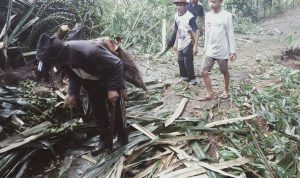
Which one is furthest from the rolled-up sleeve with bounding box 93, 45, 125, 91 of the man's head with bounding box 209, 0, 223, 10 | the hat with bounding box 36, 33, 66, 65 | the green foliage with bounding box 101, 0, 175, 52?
the green foliage with bounding box 101, 0, 175, 52

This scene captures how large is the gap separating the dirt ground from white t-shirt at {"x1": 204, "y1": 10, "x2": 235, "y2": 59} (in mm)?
792

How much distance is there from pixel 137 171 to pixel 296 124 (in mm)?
2237

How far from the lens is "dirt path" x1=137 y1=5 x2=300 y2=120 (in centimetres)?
559

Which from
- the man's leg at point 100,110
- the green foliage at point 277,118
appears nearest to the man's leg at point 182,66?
the green foliage at point 277,118

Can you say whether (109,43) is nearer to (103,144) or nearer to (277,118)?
(103,144)

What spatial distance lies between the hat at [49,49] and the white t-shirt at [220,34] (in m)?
2.80

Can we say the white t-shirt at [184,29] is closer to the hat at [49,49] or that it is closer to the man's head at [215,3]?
the man's head at [215,3]

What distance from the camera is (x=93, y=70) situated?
357 centimetres

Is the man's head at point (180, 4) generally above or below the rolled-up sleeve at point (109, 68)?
above

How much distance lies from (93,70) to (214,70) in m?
4.77

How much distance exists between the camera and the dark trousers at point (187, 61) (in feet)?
21.3

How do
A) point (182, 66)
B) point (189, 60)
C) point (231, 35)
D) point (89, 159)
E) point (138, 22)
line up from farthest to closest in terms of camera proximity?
point (138, 22)
point (182, 66)
point (189, 60)
point (231, 35)
point (89, 159)

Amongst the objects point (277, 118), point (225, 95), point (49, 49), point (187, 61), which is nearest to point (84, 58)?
point (49, 49)

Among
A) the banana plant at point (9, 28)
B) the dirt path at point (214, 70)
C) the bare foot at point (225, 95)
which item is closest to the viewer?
the dirt path at point (214, 70)
